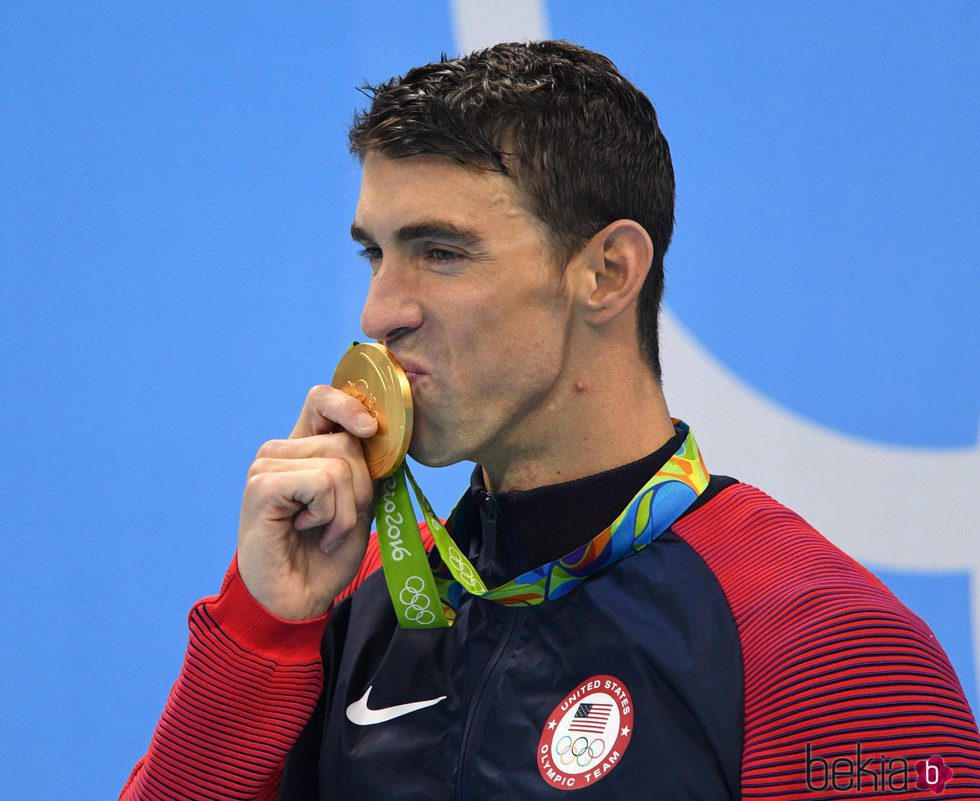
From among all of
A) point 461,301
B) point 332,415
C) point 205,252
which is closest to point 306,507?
point 332,415

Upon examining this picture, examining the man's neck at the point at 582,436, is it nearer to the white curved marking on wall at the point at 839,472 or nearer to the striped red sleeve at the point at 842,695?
the striped red sleeve at the point at 842,695

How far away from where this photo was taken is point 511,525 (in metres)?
1.60

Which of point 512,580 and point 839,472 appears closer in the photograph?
point 512,580

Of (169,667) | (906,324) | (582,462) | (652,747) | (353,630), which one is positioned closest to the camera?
(652,747)

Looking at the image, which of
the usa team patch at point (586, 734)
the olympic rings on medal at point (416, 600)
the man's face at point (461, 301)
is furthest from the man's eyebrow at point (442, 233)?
the usa team patch at point (586, 734)

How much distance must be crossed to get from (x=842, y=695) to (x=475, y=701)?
1.44ft

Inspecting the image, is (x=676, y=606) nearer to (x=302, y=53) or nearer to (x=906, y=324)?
(x=906, y=324)

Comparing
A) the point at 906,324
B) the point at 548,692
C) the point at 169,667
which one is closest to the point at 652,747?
the point at 548,692

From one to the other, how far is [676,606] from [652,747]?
0.54 feet

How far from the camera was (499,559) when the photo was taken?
5.32 feet

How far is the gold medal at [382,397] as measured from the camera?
1513 millimetres

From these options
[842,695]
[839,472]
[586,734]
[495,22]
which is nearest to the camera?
[842,695]

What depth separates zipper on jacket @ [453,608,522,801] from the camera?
4.73 ft

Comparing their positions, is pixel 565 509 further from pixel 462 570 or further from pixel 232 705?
pixel 232 705
